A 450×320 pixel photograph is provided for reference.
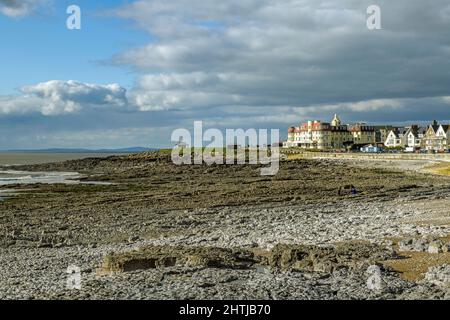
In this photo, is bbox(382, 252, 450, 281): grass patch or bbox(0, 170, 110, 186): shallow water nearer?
bbox(382, 252, 450, 281): grass patch

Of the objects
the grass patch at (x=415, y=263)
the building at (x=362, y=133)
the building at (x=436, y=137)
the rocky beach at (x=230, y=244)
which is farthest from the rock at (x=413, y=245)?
the building at (x=362, y=133)

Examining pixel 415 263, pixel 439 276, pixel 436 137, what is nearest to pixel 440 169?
pixel 415 263

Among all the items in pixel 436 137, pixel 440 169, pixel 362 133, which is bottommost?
pixel 440 169

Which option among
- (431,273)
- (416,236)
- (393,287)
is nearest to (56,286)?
(393,287)

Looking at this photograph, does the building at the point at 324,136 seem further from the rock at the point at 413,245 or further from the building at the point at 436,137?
the rock at the point at 413,245

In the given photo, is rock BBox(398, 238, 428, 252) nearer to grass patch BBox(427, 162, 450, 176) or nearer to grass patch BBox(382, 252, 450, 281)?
grass patch BBox(382, 252, 450, 281)

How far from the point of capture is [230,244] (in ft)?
62.7

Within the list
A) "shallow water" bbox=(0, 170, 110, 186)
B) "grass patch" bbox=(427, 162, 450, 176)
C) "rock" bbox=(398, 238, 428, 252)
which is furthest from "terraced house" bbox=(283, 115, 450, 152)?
"rock" bbox=(398, 238, 428, 252)

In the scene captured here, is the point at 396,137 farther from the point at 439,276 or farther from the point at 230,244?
the point at 439,276

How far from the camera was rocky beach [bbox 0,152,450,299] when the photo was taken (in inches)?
492

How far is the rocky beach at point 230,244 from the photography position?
12508mm

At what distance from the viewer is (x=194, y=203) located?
34219mm
